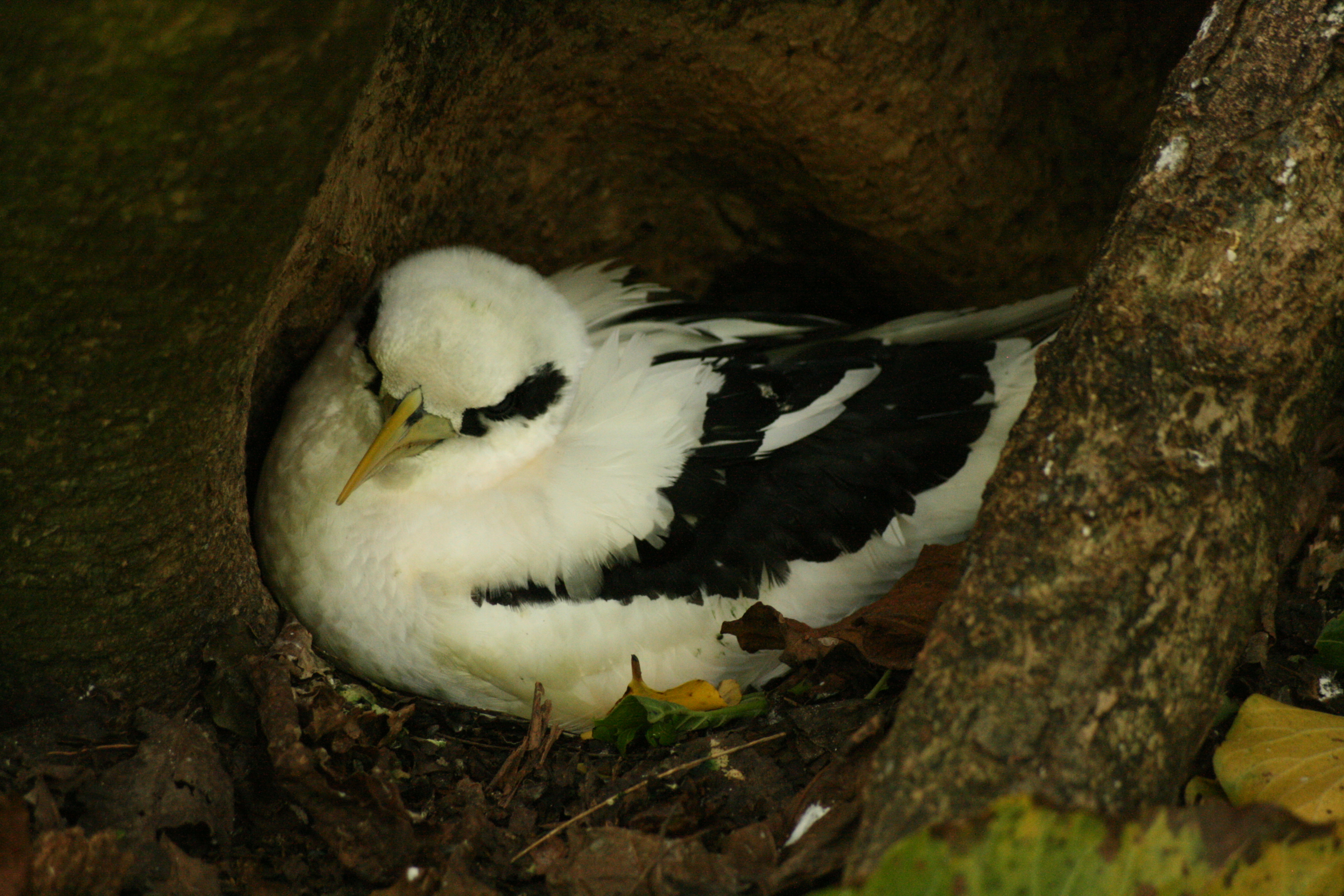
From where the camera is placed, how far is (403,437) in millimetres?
2787

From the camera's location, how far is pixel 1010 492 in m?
1.91

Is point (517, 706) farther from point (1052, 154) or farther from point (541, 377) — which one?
point (1052, 154)

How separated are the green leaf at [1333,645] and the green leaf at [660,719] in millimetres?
1257

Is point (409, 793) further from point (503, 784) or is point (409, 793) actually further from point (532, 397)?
point (532, 397)

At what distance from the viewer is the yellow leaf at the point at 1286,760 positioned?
2131mm

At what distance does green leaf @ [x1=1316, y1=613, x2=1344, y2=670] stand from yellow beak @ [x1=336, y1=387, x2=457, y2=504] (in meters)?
2.09

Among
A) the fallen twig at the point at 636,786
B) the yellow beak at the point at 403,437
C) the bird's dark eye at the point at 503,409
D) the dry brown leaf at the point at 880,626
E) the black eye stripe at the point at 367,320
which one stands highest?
the black eye stripe at the point at 367,320

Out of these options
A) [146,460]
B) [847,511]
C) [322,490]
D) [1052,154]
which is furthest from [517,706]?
[1052,154]

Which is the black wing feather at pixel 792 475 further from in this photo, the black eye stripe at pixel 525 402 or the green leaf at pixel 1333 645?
the green leaf at pixel 1333 645

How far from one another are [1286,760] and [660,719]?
1.31m

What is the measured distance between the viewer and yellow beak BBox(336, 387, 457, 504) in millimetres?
2729

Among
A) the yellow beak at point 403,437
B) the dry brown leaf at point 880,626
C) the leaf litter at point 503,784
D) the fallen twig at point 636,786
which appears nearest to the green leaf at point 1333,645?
the leaf litter at point 503,784

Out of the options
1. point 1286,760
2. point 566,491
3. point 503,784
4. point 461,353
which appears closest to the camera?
point 1286,760

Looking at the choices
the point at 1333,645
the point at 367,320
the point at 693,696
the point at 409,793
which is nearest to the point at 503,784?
the point at 409,793
